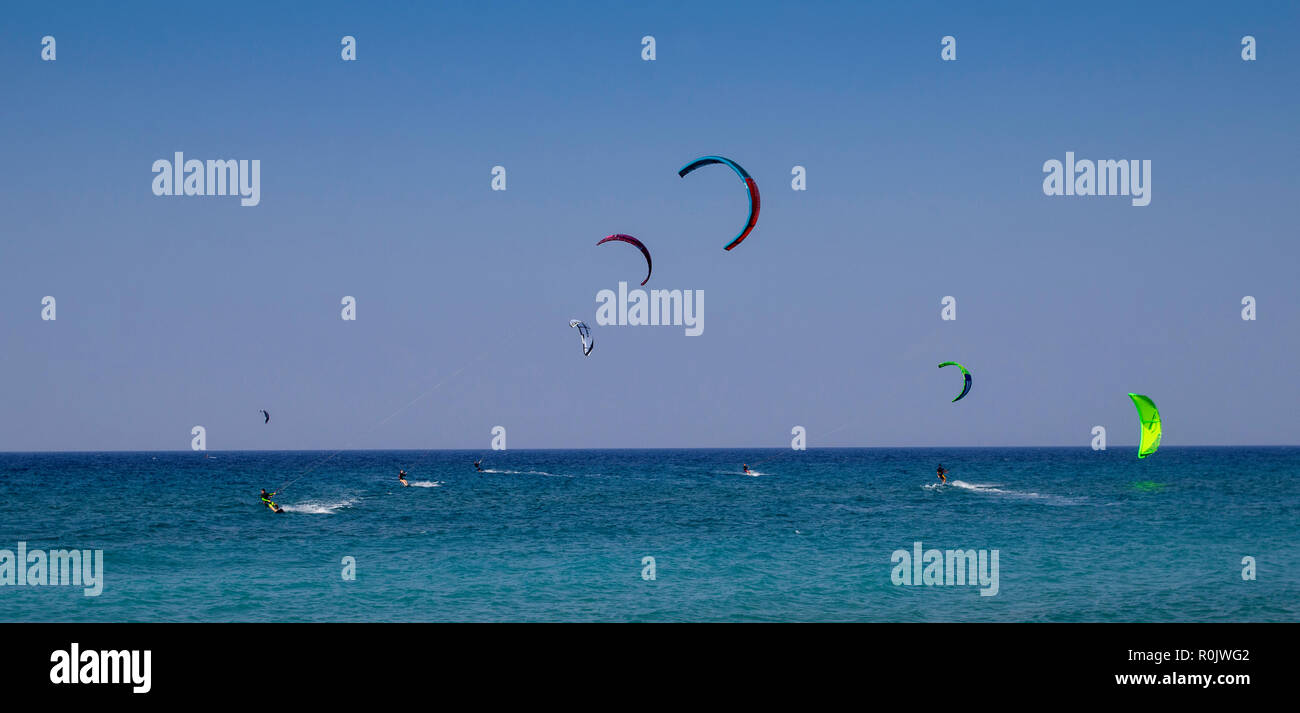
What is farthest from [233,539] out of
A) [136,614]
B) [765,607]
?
[765,607]

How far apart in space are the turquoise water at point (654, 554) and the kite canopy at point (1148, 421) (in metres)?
2.96

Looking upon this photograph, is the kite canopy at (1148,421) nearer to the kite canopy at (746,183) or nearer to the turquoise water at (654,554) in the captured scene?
the turquoise water at (654,554)

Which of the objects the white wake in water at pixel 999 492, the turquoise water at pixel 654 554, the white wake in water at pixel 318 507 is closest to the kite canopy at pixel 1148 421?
the turquoise water at pixel 654 554

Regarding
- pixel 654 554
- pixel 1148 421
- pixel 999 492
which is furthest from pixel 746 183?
pixel 999 492

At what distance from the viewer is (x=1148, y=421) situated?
3366cm

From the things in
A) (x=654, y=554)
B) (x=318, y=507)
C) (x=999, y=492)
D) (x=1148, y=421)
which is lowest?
(x=999, y=492)

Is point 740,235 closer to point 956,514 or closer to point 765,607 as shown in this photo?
point 765,607

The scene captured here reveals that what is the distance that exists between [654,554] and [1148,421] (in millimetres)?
18640

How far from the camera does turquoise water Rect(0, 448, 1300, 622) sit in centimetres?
1870

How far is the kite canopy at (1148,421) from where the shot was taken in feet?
109

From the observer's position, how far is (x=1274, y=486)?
Answer: 59.8 m

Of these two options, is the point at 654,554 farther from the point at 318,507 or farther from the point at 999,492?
the point at 999,492

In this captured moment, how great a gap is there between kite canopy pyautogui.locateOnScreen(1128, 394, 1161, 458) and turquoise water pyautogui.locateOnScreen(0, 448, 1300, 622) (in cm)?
296

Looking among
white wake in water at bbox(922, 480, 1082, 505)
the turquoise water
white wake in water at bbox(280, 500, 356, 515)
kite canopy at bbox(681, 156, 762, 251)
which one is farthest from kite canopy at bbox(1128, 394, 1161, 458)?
white wake in water at bbox(280, 500, 356, 515)
